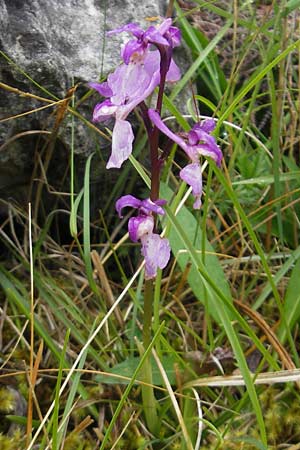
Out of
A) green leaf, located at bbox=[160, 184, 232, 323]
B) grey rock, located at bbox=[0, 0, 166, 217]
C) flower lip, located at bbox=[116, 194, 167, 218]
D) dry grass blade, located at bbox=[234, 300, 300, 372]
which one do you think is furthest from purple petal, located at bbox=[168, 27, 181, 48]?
dry grass blade, located at bbox=[234, 300, 300, 372]

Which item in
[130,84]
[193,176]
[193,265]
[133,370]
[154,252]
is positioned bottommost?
[133,370]

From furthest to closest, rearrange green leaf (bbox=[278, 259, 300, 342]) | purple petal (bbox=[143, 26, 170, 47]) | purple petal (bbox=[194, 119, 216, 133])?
green leaf (bbox=[278, 259, 300, 342]) < purple petal (bbox=[194, 119, 216, 133]) < purple petal (bbox=[143, 26, 170, 47])

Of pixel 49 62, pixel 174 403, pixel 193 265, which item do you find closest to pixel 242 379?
pixel 174 403

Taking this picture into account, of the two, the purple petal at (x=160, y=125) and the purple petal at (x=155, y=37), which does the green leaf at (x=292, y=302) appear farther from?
the purple petal at (x=155, y=37)

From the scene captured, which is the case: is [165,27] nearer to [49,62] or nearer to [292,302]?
[49,62]

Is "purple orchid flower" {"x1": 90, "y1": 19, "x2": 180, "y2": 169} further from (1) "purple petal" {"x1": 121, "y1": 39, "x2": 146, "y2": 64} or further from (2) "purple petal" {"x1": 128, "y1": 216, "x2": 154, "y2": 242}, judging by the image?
(2) "purple petal" {"x1": 128, "y1": 216, "x2": 154, "y2": 242}

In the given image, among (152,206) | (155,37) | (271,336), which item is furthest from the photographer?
(271,336)
